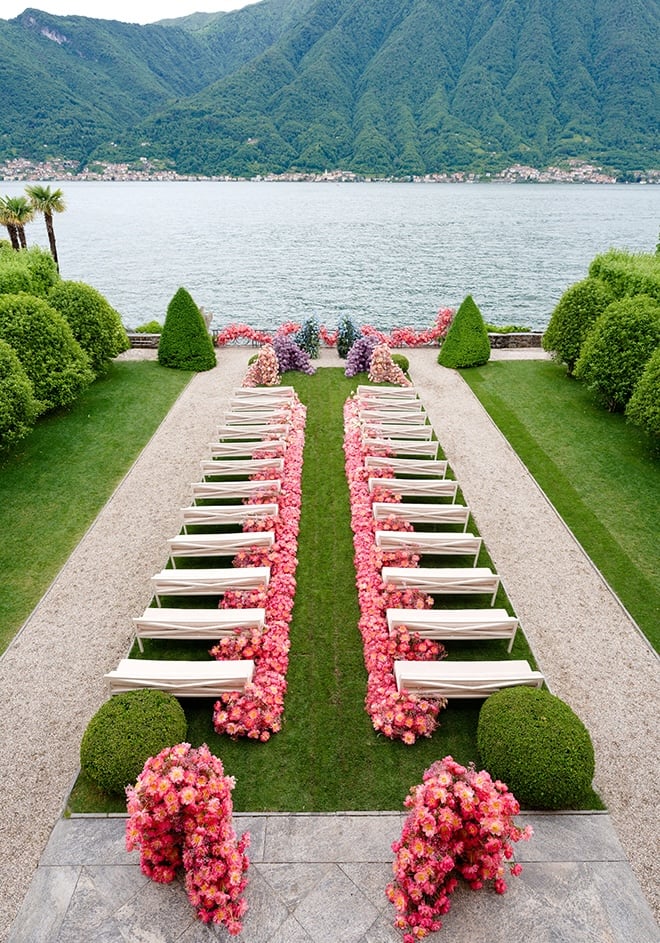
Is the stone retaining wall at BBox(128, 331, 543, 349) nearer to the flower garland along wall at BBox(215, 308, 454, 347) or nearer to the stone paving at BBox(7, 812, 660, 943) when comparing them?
the flower garland along wall at BBox(215, 308, 454, 347)

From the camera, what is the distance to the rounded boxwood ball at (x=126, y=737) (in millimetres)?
7277

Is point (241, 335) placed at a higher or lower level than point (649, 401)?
lower

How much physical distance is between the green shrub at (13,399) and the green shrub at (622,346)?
752 inches

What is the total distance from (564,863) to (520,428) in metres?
14.9

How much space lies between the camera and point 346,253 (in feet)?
284

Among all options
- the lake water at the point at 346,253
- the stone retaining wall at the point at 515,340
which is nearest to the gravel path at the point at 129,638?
the stone retaining wall at the point at 515,340

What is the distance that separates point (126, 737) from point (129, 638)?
10.7ft

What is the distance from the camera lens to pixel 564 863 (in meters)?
6.73

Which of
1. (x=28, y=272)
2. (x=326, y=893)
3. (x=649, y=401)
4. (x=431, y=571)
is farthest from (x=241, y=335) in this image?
(x=326, y=893)

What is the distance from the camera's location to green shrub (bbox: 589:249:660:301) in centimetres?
2219

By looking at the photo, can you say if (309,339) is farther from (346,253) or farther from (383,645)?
(346,253)

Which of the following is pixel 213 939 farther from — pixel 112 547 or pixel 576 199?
pixel 576 199

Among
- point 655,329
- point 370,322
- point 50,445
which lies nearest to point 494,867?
point 50,445

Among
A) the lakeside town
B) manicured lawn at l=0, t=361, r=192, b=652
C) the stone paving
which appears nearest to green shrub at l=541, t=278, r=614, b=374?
manicured lawn at l=0, t=361, r=192, b=652
